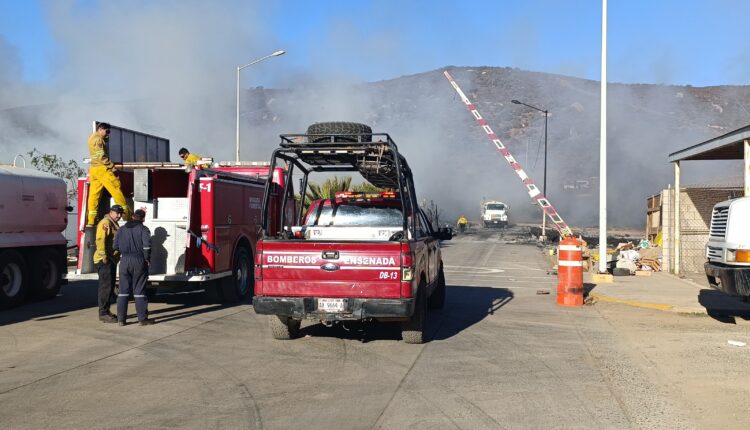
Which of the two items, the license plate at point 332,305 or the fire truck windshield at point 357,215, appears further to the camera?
the fire truck windshield at point 357,215

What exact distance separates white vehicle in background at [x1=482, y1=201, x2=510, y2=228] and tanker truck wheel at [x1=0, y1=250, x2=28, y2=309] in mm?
45875

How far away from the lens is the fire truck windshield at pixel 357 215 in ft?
32.0

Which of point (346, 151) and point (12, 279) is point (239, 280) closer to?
point (12, 279)

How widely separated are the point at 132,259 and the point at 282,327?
264 centimetres

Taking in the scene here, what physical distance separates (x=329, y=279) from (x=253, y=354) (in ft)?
4.20

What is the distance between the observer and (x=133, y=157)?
13453 mm

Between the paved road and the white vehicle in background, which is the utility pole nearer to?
the paved road

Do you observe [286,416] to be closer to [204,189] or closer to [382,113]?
[204,189]

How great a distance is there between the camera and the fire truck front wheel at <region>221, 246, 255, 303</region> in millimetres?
12289

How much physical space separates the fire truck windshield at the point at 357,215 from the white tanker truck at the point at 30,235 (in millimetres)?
5416

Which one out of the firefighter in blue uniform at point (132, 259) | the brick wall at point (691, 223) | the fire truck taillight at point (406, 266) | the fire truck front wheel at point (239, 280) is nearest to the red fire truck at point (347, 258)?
the fire truck taillight at point (406, 266)

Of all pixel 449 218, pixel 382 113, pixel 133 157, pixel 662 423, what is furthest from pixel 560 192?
pixel 662 423

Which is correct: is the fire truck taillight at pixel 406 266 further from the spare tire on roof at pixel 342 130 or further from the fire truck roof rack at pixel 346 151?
the spare tire on roof at pixel 342 130

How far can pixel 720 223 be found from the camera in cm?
1008
